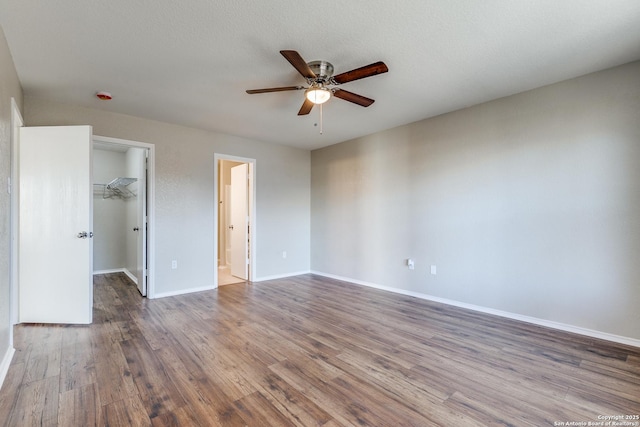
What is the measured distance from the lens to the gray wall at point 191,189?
3654mm

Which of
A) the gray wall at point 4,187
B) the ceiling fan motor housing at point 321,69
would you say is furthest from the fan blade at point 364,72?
the gray wall at point 4,187

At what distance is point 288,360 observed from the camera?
2.28 metres

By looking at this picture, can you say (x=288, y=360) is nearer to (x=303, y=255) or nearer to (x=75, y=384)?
(x=75, y=384)

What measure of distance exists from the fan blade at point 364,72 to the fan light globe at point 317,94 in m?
0.18

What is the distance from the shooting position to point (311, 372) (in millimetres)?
2105

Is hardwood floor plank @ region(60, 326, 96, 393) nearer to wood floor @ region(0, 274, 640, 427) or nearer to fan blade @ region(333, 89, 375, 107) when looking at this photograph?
wood floor @ region(0, 274, 640, 427)

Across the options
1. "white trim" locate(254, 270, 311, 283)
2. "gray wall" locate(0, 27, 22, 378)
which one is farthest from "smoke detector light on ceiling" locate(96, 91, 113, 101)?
"white trim" locate(254, 270, 311, 283)

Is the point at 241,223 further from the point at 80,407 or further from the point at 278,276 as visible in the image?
the point at 80,407

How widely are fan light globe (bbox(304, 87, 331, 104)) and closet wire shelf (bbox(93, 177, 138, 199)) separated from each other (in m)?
4.60

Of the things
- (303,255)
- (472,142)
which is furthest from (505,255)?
(303,255)

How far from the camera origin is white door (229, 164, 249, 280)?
16.7 ft

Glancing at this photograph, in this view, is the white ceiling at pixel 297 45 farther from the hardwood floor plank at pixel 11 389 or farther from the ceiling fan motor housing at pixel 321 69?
the hardwood floor plank at pixel 11 389

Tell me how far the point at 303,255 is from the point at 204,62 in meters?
3.97

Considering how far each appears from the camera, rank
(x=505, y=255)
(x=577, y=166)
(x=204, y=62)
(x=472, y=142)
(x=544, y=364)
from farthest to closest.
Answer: (x=472, y=142) < (x=505, y=255) < (x=577, y=166) < (x=204, y=62) < (x=544, y=364)
